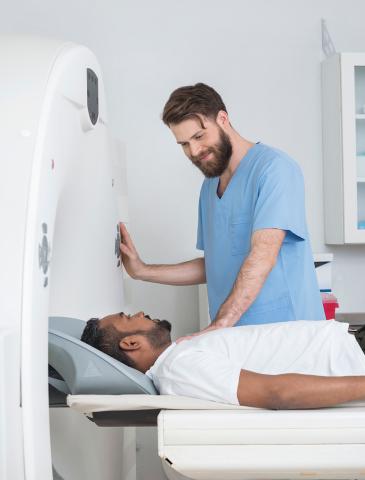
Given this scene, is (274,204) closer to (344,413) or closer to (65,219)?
(65,219)

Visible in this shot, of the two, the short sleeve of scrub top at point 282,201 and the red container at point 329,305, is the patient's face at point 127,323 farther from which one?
the red container at point 329,305

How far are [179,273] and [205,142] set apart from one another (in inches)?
19.0

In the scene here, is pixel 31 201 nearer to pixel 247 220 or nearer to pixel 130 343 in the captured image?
pixel 130 343

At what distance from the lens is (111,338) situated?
164cm

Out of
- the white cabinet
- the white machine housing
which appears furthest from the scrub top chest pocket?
the white cabinet

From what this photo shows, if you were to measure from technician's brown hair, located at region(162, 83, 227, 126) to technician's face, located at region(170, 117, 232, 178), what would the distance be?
16 mm

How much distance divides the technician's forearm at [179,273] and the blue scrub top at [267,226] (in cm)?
17

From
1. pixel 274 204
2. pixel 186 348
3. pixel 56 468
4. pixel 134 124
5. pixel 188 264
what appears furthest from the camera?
pixel 134 124

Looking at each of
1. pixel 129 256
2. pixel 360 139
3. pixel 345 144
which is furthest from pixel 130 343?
pixel 360 139

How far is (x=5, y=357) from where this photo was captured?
1166 millimetres

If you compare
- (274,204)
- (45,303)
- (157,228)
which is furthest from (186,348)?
(157,228)

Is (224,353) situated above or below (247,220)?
below

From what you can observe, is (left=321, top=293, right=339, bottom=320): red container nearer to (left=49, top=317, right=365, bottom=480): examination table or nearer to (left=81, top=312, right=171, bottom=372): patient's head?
(left=81, top=312, right=171, bottom=372): patient's head

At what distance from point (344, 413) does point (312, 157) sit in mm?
2094
